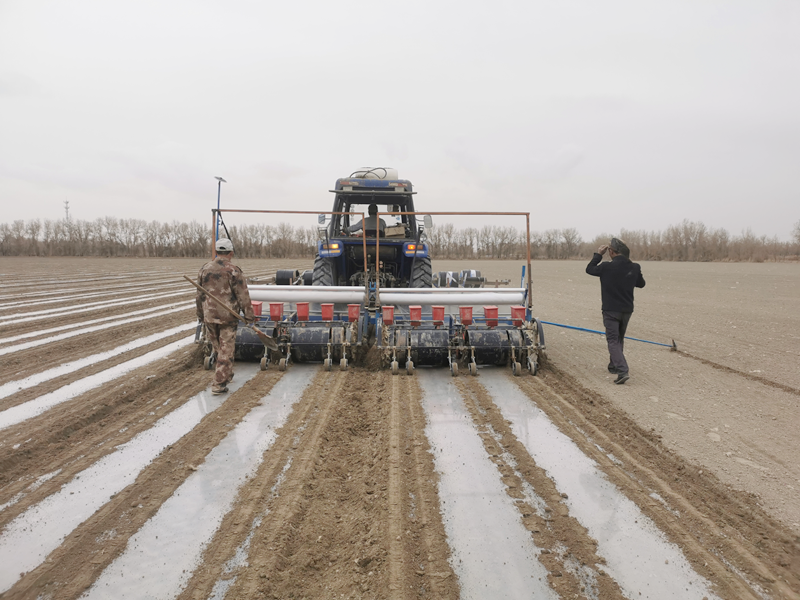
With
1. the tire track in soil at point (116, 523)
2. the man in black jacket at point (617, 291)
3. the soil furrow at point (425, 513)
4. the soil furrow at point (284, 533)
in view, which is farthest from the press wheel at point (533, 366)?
the tire track in soil at point (116, 523)

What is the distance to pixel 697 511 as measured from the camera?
9.57ft

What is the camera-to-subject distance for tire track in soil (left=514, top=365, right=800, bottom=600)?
2.36m

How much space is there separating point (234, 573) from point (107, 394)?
381 cm

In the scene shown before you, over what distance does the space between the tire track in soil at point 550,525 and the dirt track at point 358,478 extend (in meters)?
0.01

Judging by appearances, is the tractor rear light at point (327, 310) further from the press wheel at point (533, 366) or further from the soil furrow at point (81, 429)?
the press wheel at point (533, 366)

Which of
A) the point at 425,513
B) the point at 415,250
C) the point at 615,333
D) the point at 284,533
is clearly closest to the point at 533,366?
the point at 615,333

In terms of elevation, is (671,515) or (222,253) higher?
(222,253)

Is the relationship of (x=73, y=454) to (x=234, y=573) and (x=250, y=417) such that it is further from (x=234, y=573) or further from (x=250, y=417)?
(x=234, y=573)

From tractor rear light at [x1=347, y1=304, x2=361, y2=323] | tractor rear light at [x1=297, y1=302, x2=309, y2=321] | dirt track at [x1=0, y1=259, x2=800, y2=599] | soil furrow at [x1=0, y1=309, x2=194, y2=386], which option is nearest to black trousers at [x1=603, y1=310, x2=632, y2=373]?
dirt track at [x1=0, y1=259, x2=800, y2=599]

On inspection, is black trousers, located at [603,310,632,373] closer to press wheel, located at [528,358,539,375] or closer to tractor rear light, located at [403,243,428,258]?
press wheel, located at [528,358,539,375]

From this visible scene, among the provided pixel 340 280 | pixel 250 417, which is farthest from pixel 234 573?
pixel 340 280

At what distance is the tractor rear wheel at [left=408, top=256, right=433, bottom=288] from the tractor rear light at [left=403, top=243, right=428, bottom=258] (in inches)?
5.9

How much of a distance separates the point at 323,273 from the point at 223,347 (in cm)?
274

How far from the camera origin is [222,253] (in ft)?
17.9
